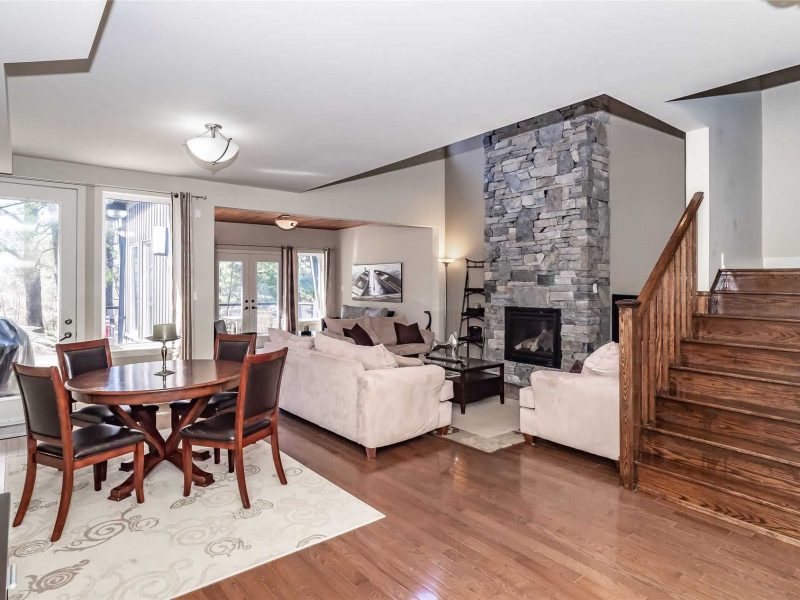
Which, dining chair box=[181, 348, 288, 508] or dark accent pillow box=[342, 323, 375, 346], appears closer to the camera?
dining chair box=[181, 348, 288, 508]

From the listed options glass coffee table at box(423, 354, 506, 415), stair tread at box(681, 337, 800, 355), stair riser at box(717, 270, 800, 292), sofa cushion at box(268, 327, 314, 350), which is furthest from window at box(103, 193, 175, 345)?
stair riser at box(717, 270, 800, 292)

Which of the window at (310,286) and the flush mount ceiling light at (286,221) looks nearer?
the flush mount ceiling light at (286,221)

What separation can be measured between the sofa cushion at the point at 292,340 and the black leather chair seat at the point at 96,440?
189 cm

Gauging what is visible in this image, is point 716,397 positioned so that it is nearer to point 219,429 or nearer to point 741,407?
point 741,407

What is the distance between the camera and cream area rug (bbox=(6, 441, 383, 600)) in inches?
90.7

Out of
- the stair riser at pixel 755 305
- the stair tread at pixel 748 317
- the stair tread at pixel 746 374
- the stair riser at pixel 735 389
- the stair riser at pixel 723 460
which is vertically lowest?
the stair riser at pixel 723 460

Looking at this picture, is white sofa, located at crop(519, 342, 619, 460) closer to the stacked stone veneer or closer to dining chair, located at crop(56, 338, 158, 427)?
the stacked stone veneer

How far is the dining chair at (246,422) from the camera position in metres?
3.09

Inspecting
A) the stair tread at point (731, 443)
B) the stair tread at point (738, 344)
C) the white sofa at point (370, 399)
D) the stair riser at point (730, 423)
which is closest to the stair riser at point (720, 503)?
the stair tread at point (731, 443)

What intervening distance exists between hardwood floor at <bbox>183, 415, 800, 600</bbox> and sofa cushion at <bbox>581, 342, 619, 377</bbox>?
2.36ft

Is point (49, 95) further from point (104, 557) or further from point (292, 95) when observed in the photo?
point (104, 557)

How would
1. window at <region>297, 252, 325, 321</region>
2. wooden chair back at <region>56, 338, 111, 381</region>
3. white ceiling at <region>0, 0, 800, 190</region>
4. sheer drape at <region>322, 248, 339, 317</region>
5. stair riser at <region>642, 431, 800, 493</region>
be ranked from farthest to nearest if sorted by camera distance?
sheer drape at <region>322, 248, 339, 317</region>
window at <region>297, 252, 325, 321</region>
wooden chair back at <region>56, 338, 111, 381</region>
stair riser at <region>642, 431, 800, 493</region>
white ceiling at <region>0, 0, 800, 190</region>

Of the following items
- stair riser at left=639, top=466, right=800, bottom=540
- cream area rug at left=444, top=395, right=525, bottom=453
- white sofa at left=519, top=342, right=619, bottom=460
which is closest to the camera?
stair riser at left=639, top=466, right=800, bottom=540

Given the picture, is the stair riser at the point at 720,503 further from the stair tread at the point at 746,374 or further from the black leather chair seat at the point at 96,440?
the black leather chair seat at the point at 96,440
